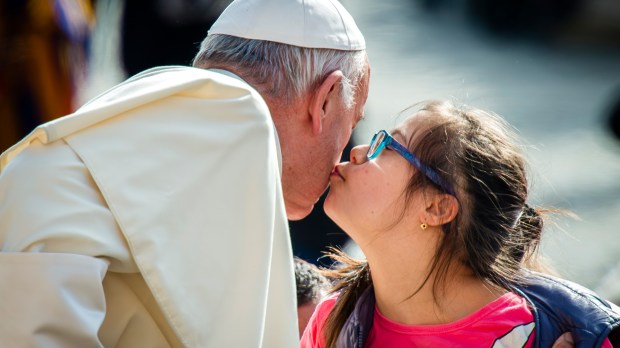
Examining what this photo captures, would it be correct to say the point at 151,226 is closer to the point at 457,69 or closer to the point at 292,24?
the point at 292,24

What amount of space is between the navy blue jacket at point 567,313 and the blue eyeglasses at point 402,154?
343 mm

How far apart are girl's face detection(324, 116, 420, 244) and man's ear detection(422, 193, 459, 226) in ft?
0.15

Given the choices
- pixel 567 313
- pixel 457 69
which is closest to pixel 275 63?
pixel 567 313

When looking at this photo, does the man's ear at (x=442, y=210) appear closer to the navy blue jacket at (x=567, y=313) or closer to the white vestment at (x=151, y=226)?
the navy blue jacket at (x=567, y=313)

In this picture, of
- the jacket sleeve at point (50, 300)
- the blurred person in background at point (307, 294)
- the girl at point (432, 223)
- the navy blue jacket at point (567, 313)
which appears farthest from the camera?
the blurred person in background at point (307, 294)

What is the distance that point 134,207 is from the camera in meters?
1.69

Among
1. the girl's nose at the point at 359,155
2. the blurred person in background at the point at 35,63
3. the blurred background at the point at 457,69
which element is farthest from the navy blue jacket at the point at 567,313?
the blurred person in background at the point at 35,63

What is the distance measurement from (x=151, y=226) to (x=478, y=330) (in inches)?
37.7

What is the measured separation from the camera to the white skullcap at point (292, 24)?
7.49 ft

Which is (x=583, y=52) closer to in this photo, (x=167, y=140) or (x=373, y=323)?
(x=373, y=323)

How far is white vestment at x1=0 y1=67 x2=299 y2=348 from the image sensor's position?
5.18 ft

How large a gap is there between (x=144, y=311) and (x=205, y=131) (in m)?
0.38

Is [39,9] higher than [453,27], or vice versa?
[39,9]

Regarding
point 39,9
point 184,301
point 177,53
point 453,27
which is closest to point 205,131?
point 184,301
